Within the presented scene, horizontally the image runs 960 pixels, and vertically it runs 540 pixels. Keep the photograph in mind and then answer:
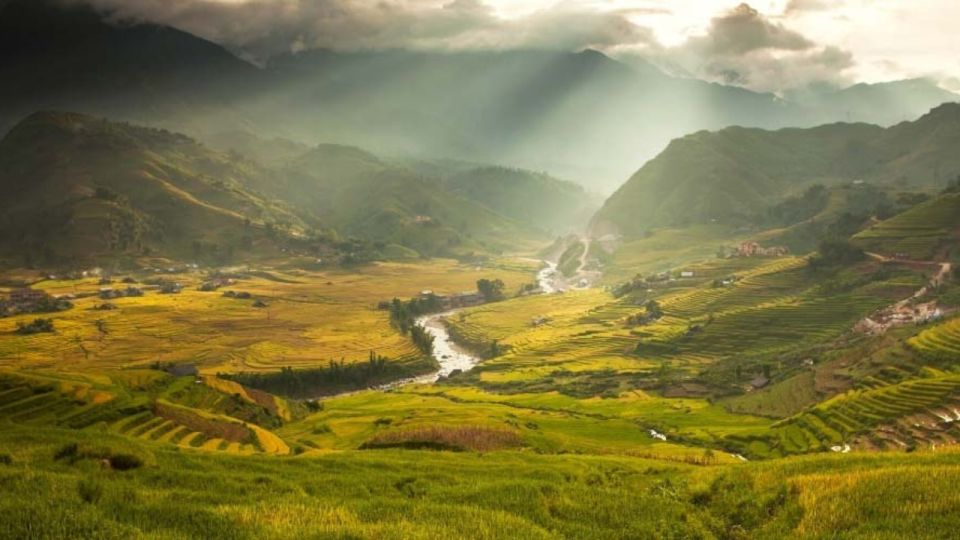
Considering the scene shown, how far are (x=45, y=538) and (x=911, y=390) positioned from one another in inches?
3205

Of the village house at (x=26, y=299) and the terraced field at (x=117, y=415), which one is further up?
the village house at (x=26, y=299)

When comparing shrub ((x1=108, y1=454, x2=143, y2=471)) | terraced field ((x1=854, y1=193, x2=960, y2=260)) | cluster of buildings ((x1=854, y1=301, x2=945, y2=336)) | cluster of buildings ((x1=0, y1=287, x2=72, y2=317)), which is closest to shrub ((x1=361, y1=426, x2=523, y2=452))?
shrub ((x1=108, y1=454, x2=143, y2=471))

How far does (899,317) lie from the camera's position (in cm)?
11988

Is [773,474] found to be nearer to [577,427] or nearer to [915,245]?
[577,427]

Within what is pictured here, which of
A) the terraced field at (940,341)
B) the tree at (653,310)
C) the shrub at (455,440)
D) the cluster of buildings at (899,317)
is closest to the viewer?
the shrub at (455,440)

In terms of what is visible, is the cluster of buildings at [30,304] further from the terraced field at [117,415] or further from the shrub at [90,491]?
the shrub at [90,491]

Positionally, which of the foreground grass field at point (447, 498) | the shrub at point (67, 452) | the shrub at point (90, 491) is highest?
the shrub at point (90, 491)

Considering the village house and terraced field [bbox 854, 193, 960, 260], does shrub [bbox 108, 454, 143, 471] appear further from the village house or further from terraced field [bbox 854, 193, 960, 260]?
the village house

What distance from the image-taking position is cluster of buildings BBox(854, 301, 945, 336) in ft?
374

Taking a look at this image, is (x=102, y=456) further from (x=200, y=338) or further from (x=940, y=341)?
(x=200, y=338)

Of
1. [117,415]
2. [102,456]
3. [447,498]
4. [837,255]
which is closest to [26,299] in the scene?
[117,415]

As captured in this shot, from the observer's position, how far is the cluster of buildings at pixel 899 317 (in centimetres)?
11406

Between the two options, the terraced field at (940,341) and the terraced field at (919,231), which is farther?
the terraced field at (919,231)

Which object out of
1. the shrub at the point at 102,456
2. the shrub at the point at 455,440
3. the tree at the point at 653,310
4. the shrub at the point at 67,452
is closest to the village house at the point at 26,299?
the tree at the point at 653,310
